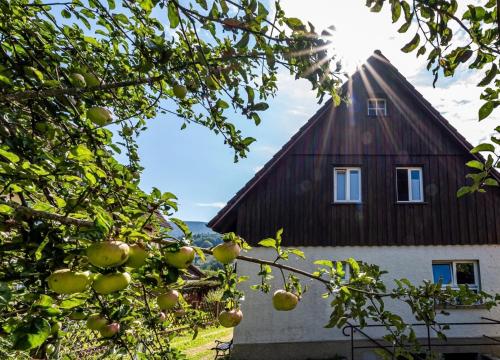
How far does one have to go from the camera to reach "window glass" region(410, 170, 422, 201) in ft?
32.0

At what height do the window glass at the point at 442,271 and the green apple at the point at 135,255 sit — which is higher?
the green apple at the point at 135,255

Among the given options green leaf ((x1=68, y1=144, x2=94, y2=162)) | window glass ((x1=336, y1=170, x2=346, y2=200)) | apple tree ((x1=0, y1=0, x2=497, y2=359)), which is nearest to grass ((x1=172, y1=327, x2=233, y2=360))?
window glass ((x1=336, y1=170, x2=346, y2=200))

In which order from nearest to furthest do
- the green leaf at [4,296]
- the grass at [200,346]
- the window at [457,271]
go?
the green leaf at [4,296], the window at [457,271], the grass at [200,346]

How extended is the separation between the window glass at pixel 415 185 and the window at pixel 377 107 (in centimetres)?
213

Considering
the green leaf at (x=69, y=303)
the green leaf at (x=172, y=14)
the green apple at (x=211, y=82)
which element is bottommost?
the green leaf at (x=69, y=303)

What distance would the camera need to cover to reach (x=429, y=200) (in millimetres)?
9609

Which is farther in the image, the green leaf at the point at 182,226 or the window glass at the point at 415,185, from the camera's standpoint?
the window glass at the point at 415,185

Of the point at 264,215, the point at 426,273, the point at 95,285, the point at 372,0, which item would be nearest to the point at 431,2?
the point at 372,0

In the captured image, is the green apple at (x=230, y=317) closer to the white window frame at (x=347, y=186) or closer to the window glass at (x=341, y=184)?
the white window frame at (x=347, y=186)

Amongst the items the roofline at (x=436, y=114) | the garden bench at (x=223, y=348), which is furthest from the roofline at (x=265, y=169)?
the garden bench at (x=223, y=348)

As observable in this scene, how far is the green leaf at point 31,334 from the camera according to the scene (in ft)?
3.56

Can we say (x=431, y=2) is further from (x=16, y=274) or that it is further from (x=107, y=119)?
(x=16, y=274)

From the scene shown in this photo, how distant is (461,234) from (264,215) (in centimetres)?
568

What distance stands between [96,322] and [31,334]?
69cm
